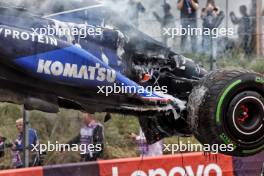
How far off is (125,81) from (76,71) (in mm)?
384

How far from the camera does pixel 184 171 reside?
643 centimetres

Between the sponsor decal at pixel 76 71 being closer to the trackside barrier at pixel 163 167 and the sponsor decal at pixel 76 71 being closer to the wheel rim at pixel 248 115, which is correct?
the wheel rim at pixel 248 115

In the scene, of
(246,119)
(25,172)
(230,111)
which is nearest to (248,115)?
(246,119)

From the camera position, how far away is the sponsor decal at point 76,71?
147 inches

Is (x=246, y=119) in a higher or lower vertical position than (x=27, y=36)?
lower

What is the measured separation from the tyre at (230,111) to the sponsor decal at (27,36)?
115cm

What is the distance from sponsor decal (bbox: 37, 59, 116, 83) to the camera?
12.2 feet

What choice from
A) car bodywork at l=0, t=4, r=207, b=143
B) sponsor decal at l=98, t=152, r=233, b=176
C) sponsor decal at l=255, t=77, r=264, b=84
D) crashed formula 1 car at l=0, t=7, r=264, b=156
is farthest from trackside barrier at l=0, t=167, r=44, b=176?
sponsor decal at l=255, t=77, r=264, b=84

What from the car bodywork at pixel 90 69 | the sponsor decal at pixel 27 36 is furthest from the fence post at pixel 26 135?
the sponsor decal at pixel 27 36

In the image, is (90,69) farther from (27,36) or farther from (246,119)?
(246,119)

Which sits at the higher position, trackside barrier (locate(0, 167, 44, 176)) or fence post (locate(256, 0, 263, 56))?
fence post (locate(256, 0, 263, 56))

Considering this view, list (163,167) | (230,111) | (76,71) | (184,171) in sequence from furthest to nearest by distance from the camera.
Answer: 1. (184,171)
2. (163,167)
3. (230,111)
4. (76,71)

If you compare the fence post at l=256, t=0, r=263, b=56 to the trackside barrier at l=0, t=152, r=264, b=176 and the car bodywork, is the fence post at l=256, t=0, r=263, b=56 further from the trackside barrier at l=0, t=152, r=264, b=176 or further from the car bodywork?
the car bodywork

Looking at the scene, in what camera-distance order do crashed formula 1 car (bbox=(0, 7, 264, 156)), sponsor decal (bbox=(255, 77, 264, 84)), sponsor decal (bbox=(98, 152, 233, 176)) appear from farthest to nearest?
sponsor decal (bbox=(98, 152, 233, 176)) → sponsor decal (bbox=(255, 77, 264, 84)) → crashed formula 1 car (bbox=(0, 7, 264, 156))
